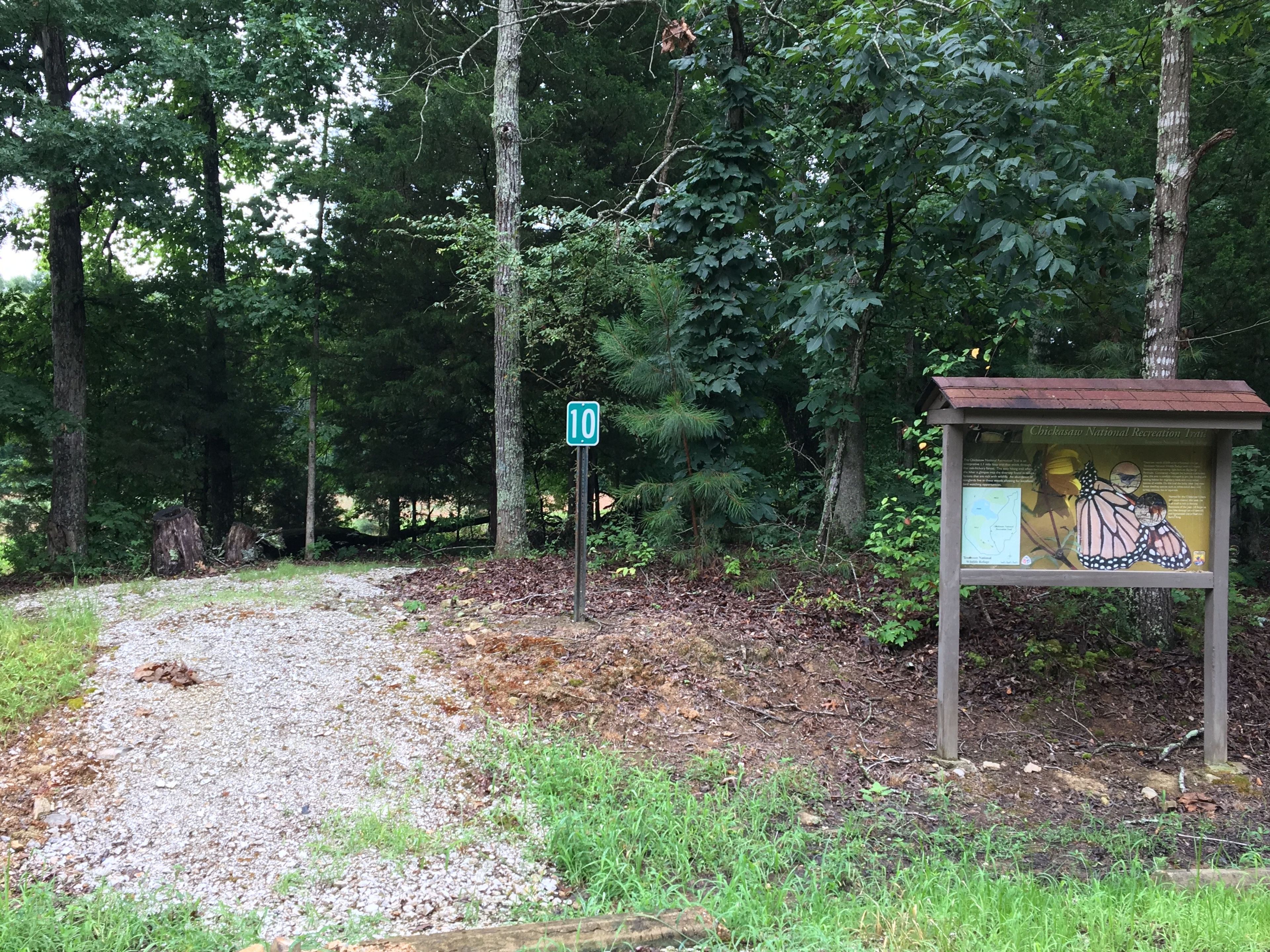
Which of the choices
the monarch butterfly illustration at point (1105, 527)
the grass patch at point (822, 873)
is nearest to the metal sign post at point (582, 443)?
the grass patch at point (822, 873)

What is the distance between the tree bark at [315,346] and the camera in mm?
13125

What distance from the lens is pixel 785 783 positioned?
179 inches

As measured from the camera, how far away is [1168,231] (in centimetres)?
624

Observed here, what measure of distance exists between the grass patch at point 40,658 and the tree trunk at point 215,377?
8854 mm

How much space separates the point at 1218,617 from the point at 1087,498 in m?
1.11

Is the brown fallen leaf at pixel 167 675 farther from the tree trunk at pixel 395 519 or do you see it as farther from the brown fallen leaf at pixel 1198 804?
the tree trunk at pixel 395 519

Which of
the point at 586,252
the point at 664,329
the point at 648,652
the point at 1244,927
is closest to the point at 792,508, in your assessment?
the point at 664,329

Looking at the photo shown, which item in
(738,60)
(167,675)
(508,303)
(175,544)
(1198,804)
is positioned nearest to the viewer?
(1198,804)

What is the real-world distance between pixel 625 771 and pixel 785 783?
94 centimetres

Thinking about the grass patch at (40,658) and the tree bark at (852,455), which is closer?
the grass patch at (40,658)

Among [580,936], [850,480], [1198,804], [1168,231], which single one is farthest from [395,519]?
[1198,804]

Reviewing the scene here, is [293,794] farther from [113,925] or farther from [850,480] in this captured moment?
[850,480]

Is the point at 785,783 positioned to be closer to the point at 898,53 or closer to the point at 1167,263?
the point at 1167,263

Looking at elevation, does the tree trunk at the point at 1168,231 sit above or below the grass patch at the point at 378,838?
above
